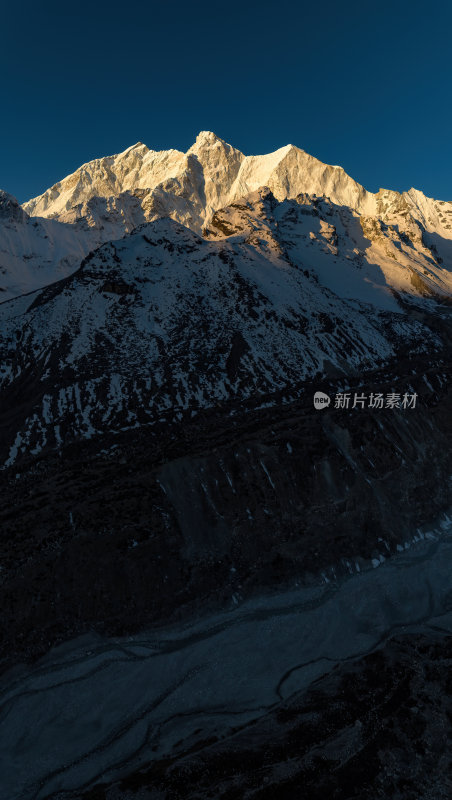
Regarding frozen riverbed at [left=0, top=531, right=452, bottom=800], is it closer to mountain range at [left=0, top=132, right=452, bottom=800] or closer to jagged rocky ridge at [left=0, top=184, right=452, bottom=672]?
mountain range at [left=0, top=132, right=452, bottom=800]

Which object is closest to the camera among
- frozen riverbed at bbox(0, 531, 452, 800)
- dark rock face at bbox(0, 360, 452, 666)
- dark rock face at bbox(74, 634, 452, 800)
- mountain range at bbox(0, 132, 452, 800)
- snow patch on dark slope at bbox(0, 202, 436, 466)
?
dark rock face at bbox(74, 634, 452, 800)

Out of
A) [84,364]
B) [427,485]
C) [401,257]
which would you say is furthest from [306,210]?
[427,485]

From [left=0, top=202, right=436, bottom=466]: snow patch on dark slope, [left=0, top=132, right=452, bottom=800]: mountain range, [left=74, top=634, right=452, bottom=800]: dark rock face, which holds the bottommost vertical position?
[left=74, top=634, right=452, bottom=800]: dark rock face

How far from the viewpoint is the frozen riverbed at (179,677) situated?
88.7ft

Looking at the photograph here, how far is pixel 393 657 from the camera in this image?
103 ft

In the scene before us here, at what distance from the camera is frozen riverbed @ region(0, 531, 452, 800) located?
27.0 metres

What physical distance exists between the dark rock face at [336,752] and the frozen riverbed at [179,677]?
2074 mm

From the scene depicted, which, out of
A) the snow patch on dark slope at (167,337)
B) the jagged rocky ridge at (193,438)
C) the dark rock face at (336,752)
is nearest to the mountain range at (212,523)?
the dark rock face at (336,752)

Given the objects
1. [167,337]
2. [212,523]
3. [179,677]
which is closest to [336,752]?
[179,677]

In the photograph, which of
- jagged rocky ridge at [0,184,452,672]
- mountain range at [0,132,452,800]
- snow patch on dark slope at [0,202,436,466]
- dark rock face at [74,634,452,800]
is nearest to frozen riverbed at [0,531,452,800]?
mountain range at [0,132,452,800]

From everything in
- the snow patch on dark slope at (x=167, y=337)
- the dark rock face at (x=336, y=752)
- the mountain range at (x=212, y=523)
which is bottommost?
the dark rock face at (x=336, y=752)

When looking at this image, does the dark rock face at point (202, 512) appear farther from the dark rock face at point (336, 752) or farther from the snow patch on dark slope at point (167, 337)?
the dark rock face at point (336, 752)

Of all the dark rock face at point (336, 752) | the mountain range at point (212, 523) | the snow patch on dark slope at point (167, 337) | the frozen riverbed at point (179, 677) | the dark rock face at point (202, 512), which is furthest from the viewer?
the snow patch on dark slope at point (167, 337)

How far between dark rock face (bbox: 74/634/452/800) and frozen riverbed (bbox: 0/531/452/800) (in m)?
2.07
